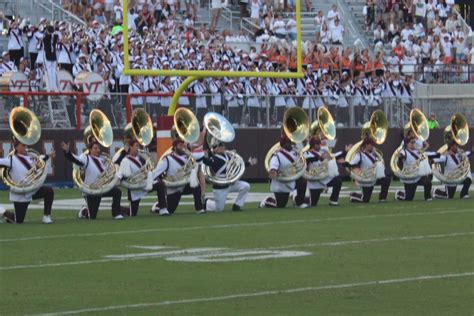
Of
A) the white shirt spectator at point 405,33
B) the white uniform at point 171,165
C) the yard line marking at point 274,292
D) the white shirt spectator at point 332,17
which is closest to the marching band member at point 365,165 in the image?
the white uniform at point 171,165

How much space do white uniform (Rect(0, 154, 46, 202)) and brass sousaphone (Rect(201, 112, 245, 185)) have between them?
9.95 feet

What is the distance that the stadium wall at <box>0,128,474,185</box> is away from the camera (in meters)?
25.9

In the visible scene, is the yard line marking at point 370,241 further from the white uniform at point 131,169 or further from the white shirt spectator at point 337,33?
the white shirt spectator at point 337,33

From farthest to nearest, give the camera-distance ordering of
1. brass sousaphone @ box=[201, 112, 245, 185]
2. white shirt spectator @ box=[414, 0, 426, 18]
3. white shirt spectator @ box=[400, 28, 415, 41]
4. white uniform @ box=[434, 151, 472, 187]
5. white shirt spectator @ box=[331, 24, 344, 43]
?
white shirt spectator @ box=[414, 0, 426, 18] → white shirt spectator @ box=[400, 28, 415, 41] → white shirt spectator @ box=[331, 24, 344, 43] → white uniform @ box=[434, 151, 472, 187] → brass sousaphone @ box=[201, 112, 245, 185]

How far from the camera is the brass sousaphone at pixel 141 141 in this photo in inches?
740

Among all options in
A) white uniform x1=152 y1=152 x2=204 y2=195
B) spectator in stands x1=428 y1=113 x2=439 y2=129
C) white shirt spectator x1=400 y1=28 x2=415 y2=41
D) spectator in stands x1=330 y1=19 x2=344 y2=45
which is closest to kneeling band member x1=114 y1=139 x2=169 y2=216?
white uniform x1=152 y1=152 x2=204 y2=195

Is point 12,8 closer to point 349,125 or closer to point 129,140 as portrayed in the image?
point 349,125

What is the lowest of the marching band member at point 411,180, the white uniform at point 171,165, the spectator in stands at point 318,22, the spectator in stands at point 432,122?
A: the spectator in stands at point 432,122

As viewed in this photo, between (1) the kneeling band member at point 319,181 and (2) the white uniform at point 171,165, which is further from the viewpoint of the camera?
(1) the kneeling band member at point 319,181

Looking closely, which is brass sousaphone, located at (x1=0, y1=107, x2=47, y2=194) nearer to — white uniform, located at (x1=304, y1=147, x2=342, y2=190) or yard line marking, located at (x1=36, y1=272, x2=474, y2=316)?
white uniform, located at (x1=304, y1=147, x2=342, y2=190)

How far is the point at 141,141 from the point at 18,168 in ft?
10.6

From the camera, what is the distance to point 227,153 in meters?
20.1

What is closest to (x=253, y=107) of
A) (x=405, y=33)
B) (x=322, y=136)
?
(x=322, y=136)

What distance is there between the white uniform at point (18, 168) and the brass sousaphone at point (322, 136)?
4.45 metres
